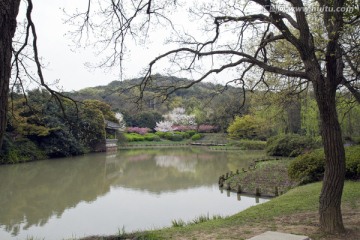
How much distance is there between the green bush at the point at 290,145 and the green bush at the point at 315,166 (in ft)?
44.4

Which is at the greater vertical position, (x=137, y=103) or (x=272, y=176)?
(x=137, y=103)

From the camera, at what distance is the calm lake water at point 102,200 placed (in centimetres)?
949

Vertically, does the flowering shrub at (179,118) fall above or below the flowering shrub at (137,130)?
above

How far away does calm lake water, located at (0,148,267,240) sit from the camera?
9.49 metres

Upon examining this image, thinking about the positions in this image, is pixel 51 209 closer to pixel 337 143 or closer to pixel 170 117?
pixel 337 143

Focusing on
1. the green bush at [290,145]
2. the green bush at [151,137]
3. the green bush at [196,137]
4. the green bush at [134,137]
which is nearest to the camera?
the green bush at [290,145]

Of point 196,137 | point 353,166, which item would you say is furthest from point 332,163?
point 196,137

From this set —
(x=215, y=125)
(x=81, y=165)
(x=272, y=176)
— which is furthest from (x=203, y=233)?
(x=215, y=125)

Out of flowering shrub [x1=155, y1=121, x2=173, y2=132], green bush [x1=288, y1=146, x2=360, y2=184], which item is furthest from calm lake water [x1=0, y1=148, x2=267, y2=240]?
flowering shrub [x1=155, y1=121, x2=173, y2=132]

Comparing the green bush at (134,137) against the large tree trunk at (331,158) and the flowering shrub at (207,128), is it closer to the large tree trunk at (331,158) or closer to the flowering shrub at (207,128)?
the flowering shrub at (207,128)

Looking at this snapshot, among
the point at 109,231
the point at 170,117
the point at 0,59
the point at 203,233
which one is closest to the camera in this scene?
the point at 0,59

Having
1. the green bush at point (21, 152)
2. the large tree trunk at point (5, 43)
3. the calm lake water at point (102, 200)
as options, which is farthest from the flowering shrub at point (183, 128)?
the large tree trunk at point (5, 43)

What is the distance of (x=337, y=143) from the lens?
4.74 metres

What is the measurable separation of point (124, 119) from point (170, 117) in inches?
328
